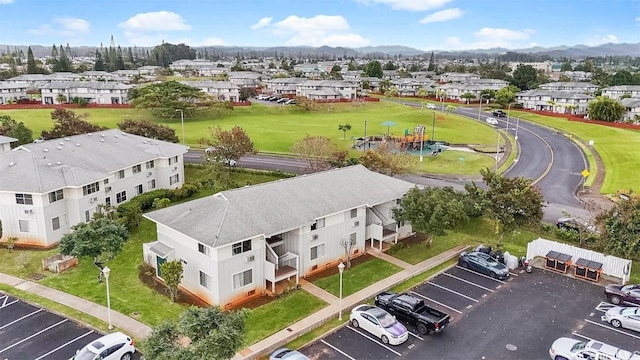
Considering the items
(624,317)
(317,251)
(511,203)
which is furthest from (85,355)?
(511,203)

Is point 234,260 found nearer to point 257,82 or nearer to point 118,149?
point 118,149

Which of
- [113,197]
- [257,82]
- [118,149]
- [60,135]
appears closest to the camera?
[113,197]

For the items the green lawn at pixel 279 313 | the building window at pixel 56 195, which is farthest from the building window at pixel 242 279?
the building window at pixel 56 195

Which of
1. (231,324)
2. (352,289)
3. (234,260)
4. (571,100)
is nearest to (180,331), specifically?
(231,324)

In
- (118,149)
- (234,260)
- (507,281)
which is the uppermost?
(118,149)

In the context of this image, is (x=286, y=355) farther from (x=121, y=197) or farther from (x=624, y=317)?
(x=121, y=197)

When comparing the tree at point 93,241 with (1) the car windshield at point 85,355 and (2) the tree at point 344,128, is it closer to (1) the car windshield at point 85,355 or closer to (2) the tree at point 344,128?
(1) the car windshield at point 85,355
